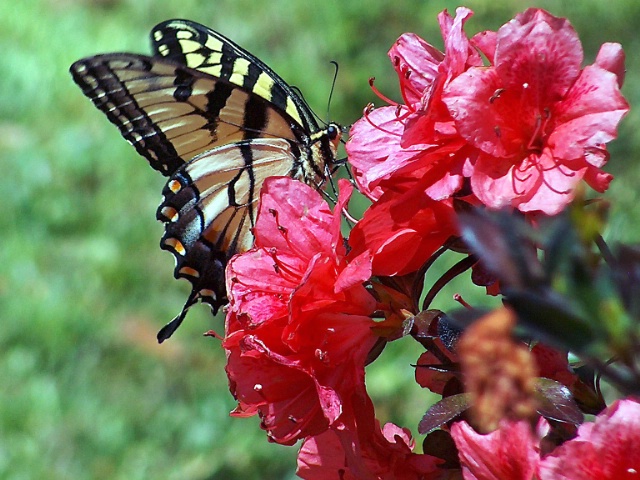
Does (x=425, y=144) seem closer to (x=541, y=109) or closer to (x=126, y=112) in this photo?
(x=541, y=109)

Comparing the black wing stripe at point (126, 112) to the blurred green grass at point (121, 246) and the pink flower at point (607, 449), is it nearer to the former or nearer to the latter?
the blurred green grass at point (121, 246)

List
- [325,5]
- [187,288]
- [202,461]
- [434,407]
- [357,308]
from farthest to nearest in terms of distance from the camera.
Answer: [325,5] < [187,288] < [202,461] < [357,308] < [434,407]

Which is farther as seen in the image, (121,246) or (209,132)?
(121,246)

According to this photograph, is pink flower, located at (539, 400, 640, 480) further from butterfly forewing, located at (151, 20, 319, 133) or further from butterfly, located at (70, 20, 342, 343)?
butterfly forewing, located at (151, 20, 319, 133)

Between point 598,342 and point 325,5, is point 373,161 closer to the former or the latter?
point 598,342

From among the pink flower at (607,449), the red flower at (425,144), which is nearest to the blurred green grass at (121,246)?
the red flower at (425,144)

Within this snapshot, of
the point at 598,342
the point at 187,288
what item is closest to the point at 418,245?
the point at 598,342

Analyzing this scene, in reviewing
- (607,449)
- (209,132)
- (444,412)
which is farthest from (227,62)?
(607,449)
